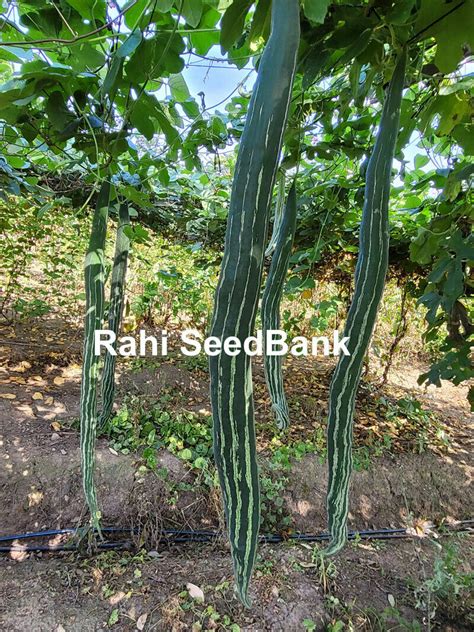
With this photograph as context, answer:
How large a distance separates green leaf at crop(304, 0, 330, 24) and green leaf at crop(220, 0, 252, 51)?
0.10m

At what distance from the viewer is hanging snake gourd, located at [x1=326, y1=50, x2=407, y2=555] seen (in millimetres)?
615

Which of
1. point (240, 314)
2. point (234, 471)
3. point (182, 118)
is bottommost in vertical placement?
point (234, 471)

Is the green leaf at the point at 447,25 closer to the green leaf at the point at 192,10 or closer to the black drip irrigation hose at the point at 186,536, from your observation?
the green leaf at the point at 192,10

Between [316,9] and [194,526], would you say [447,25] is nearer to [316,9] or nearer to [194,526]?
[316,9]

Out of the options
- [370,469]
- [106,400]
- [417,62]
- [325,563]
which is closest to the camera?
[417,62]

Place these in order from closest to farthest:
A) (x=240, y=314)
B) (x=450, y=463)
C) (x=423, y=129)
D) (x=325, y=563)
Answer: (x=240, y=314) < (x=423, y=129) < (x=325, y=563) < (x=450, y=463)

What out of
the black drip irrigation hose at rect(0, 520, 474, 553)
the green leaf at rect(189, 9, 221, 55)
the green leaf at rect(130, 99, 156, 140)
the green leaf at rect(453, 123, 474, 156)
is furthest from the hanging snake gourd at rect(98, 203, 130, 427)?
the black drip irrigation hose at rect(0, 520, 474, 553)

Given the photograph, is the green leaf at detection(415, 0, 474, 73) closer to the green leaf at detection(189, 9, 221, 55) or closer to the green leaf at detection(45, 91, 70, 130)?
the green leaf at detection(189, 9, 221, 55)

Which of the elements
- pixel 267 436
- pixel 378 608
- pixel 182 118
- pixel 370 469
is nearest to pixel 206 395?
pixel 267 436

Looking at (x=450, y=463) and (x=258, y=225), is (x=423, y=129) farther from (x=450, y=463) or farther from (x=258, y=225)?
(x=450, y=463)

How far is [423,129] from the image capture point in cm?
103

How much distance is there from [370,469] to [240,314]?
8.85 feet

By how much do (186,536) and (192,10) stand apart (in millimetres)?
2408

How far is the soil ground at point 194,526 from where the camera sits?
1.74 m
